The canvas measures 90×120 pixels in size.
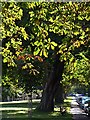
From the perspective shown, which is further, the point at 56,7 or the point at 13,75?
the point at 13,75

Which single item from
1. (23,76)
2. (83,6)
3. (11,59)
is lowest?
(11,59)

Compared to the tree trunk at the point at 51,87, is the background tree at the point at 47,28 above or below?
below

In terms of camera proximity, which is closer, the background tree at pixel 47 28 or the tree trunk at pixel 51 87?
the background tree at pixel 47 28

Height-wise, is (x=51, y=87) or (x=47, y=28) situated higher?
(x=51, y=87)

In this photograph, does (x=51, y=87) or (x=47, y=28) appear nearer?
(x=47, y=28)

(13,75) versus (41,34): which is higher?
(13,75)

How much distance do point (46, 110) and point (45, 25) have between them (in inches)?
1165

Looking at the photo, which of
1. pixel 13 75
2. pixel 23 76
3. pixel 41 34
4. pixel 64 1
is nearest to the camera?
pixel 41 34

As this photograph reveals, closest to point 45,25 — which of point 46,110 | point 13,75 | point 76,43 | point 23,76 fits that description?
point 76,43

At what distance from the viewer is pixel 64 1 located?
7.83 m

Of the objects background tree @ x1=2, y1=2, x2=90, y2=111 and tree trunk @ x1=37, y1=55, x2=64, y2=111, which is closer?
background tree @ x1=2, y1=2, x2=90, y2=111

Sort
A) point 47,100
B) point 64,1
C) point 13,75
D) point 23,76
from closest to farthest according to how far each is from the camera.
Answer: point 64,1 < point 23,76 < point 13,75 < point 47,100

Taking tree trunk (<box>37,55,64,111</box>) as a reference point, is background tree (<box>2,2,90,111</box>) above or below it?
below

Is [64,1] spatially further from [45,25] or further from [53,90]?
[53,90]
